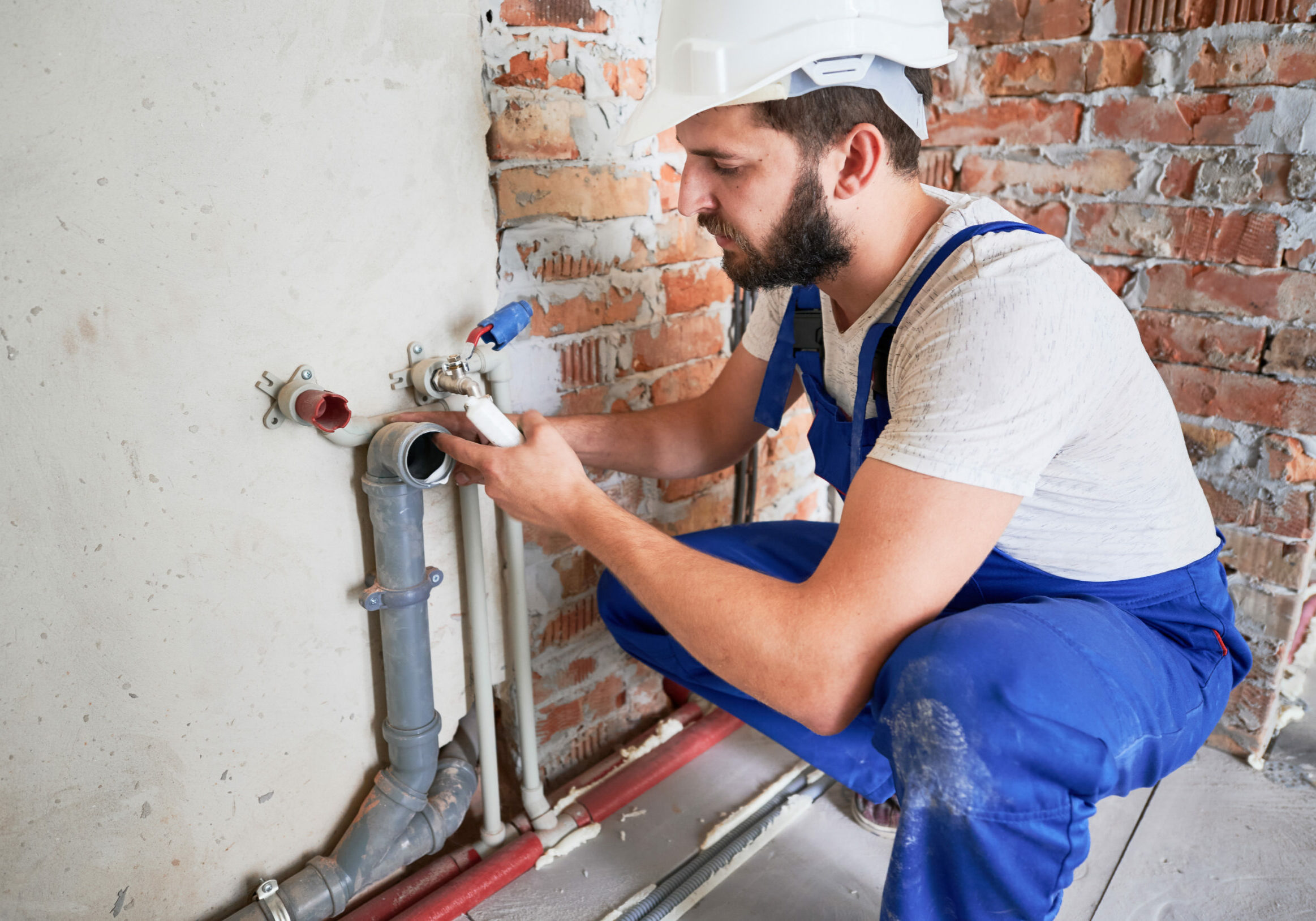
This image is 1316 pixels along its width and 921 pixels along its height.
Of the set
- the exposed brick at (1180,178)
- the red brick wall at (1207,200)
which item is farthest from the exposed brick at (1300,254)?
the exposed brick at (1180,178)

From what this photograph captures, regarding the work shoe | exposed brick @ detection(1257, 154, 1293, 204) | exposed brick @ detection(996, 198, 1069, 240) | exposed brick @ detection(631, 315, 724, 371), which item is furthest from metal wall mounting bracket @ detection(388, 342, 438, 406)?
exposed brick @ detection(1257, 154, 1293, 204)

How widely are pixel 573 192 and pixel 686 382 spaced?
389mm

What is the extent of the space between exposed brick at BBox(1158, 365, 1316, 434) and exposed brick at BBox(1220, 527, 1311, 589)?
19 cm

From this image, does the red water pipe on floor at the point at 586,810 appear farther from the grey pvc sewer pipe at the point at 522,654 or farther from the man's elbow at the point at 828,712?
the man's elbow at the point at 828,712

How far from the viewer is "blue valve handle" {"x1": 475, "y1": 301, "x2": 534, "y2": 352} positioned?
1036 millimetres

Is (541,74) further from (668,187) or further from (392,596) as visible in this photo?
(392,596)

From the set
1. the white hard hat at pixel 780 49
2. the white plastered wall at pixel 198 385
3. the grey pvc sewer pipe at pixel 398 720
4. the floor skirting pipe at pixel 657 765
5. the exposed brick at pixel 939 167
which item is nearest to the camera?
the white plastered wall at pixel 198 385

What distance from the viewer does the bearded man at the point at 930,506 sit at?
848 millimetres

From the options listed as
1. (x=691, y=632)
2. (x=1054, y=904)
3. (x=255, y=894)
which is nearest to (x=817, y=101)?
(x=691, y=632)

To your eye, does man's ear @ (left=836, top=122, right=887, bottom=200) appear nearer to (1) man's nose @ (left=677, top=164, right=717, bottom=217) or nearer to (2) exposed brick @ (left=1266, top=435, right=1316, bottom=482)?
(1) man's nose @ (left=677, top=164, right=717, bottom=217)

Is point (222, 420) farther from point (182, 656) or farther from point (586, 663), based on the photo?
point (586, 663)

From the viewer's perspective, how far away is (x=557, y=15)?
110cm

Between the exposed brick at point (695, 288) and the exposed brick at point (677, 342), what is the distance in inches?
0.9

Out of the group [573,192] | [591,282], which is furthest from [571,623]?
[573,192]
